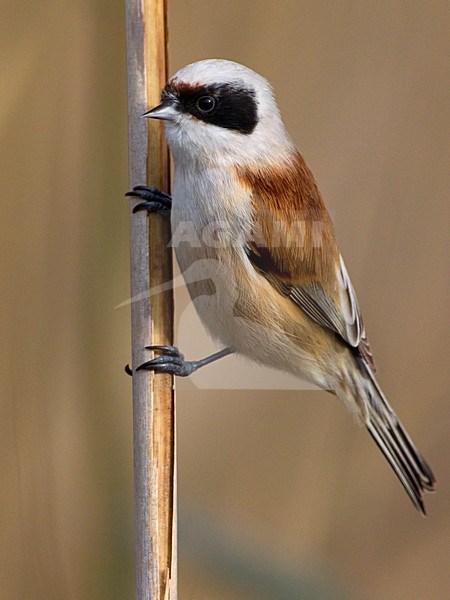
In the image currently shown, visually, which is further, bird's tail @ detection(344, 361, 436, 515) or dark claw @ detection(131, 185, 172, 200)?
bird's tail @ detection(344, 361, 436, 515)

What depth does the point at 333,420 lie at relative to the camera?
73.1 inches

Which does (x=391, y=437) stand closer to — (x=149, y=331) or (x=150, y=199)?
(x=149, y=331)

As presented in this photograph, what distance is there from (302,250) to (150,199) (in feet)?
1.10

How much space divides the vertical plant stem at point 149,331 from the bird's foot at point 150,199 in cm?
1

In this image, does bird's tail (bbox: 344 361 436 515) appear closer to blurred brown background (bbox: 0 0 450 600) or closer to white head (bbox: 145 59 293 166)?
blurred brown background (bbox: 0 0 450 600)

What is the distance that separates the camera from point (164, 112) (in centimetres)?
137

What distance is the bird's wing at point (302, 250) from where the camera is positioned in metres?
1.53

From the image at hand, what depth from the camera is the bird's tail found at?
1.57 metres

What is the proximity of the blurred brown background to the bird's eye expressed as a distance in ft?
0.79

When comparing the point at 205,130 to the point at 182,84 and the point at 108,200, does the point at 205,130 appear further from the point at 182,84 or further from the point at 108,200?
the point at 108,200

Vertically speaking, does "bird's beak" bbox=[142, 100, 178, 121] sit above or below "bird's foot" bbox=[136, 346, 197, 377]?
above

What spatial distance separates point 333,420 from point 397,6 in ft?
3.21

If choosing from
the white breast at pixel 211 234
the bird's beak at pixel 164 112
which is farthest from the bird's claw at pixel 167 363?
the bird's beak at pixel 164 112

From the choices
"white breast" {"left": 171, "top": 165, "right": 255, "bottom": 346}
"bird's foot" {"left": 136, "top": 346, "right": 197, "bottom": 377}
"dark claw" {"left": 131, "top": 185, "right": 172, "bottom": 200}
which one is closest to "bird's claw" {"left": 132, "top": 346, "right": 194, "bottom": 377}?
"bird's foot" {"left": 136, "top": 346, "right": 197, "bottom": 377}
